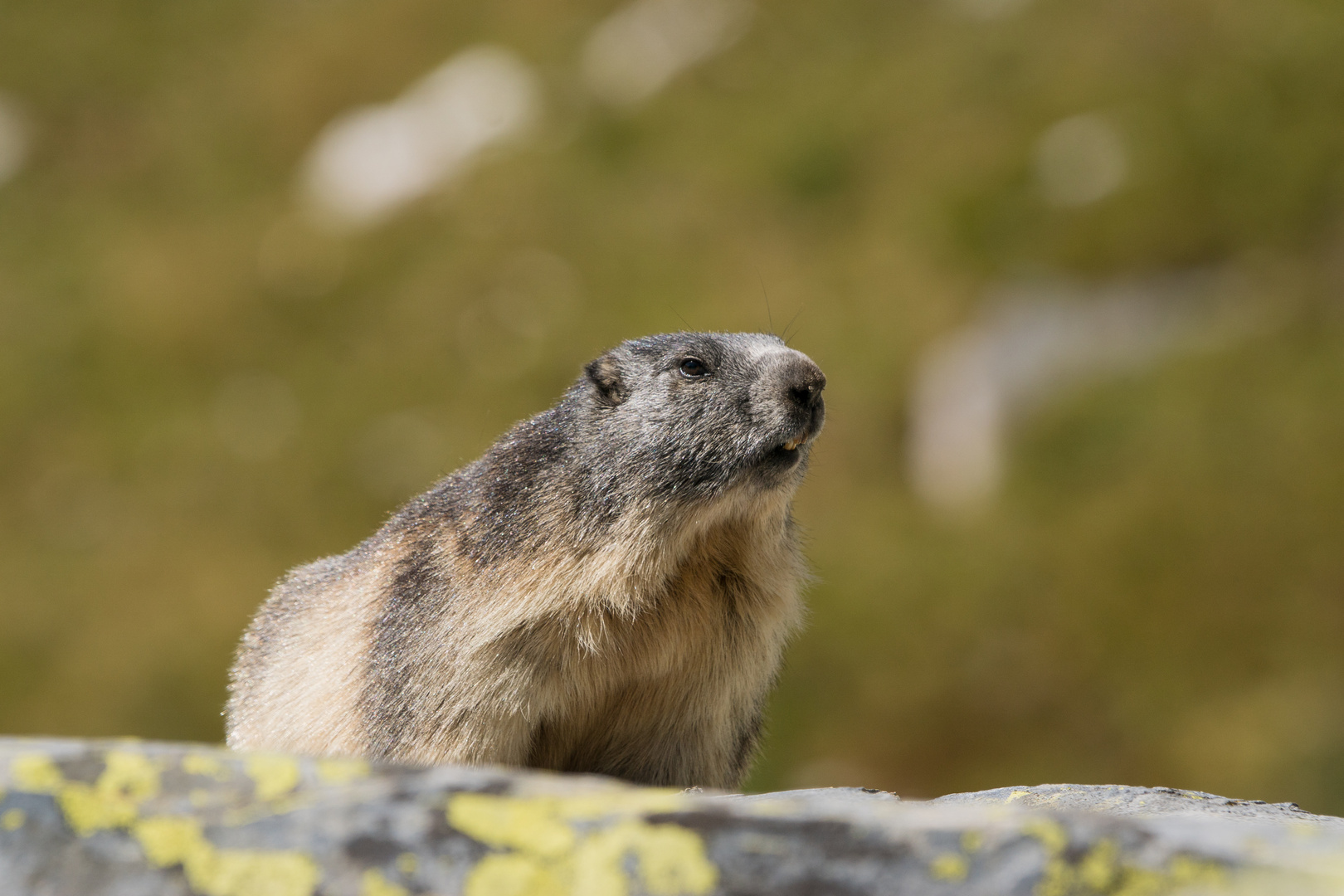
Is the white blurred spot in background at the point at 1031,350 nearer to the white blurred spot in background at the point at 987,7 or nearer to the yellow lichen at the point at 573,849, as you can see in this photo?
the white blurred spot in background at the point at 987,7

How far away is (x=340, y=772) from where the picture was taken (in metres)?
3.43

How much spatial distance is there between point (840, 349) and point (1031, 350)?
2489 mm

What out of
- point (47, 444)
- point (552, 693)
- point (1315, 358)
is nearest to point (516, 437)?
point (552, 693)

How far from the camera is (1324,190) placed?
51.3 feet

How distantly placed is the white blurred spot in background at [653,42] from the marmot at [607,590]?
46.4 ft

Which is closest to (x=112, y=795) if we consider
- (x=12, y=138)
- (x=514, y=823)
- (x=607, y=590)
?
(x=514, y=823)

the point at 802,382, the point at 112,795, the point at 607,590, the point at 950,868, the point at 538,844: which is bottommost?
the point at 112,795

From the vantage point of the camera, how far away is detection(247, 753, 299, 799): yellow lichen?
3.38 metres

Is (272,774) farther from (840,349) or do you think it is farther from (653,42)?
(653,42)

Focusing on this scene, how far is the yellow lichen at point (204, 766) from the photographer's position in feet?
11.3

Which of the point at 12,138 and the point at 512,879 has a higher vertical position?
the point at 12,138

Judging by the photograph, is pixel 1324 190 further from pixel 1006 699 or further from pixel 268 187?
pixel 268 187

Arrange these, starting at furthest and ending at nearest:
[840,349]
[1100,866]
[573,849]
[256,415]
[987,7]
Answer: [987,7]
[256,415]
[840,349]
[573,849]
[1100,866]

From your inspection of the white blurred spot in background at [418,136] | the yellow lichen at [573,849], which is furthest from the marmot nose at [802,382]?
the white blurred spot in background at [418,136]
